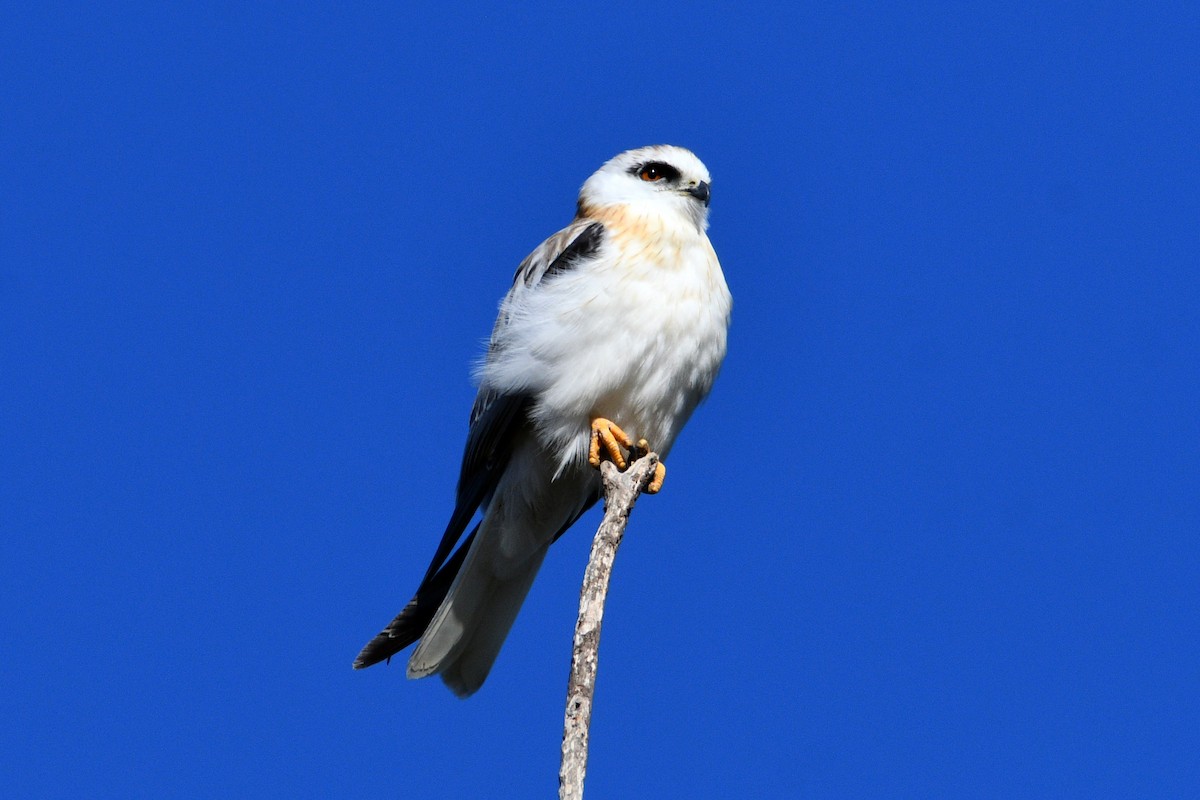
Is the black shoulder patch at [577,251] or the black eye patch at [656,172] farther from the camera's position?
the black eye patch at [656,172]

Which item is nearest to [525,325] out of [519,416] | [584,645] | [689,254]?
[519,416]

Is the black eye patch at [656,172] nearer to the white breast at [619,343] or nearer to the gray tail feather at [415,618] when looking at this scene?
the white breast at [619,343]

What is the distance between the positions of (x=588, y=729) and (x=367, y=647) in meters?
1.67

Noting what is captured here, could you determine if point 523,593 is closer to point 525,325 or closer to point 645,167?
point 525,325

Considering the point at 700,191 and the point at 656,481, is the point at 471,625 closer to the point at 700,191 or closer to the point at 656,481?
the point at 656,481

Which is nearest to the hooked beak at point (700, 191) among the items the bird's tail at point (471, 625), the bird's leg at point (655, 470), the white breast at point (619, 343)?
the white breast at point (619, 343)

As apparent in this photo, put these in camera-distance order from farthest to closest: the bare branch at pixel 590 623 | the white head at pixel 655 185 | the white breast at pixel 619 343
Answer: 1. the white head at pixel 655 185
2. the white breast at pixel 619 343
3. the bare branch at pixel 590 623

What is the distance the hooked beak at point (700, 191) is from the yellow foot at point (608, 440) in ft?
3.47

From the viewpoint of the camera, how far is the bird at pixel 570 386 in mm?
4762

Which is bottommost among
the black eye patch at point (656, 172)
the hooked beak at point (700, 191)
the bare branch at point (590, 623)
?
the bare branch at point (590, 623)

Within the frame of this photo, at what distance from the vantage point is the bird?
187 inches

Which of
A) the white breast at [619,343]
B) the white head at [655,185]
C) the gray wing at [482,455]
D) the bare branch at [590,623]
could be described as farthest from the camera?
the white head at [655,185]

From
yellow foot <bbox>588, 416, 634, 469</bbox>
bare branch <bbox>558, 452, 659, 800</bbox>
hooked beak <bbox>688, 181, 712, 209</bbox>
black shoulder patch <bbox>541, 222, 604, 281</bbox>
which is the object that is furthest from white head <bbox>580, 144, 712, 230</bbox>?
bare branch <bbox>558, 452, 659, 800</bbox>

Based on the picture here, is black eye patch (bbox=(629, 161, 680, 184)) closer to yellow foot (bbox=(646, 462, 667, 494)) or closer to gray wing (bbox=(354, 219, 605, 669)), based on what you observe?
gray wing (bbox=(354, 219, 605, 669))
